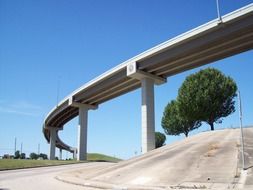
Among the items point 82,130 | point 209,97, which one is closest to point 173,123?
point 209,97

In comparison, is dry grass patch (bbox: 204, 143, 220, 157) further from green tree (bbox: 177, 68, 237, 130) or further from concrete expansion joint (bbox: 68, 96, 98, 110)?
concrete expansion joint (bbox: 68, 96, 98, 110)

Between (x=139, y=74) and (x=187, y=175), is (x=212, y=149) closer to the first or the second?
(x=187, y=175)

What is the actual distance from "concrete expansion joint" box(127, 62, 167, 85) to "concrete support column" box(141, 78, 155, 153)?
1.87 feet

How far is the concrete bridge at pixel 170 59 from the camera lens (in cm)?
3083

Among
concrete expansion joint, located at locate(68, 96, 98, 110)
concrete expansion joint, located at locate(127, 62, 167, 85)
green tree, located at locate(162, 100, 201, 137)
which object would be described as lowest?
green tree, located at locate(162, 100, 201, 137)

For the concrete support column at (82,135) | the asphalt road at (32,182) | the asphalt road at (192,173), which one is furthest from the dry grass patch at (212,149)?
the concrete support column at (82,135)

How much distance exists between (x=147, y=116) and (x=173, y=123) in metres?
30.0

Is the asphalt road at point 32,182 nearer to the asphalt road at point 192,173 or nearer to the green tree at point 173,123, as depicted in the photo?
the asphalt road at point 192,173

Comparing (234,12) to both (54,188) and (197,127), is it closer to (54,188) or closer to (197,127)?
(54,188)

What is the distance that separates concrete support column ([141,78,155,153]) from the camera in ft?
127

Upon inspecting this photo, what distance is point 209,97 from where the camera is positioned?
5244 centimetres

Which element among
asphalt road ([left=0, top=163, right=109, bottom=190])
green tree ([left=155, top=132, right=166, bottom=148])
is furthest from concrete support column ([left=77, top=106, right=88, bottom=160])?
asphalt road ([left=0, top=163, right=109, bottom=190])

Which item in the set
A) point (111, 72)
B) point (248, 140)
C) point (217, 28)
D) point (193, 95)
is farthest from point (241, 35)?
point (193, 95)

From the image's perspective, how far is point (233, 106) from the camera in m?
53.5
